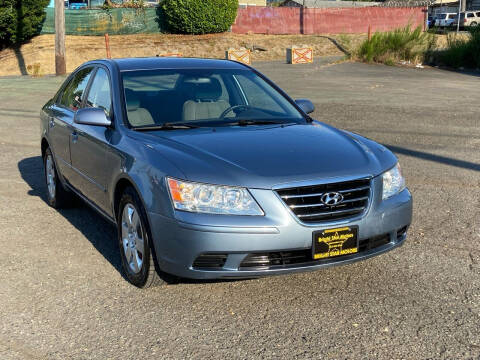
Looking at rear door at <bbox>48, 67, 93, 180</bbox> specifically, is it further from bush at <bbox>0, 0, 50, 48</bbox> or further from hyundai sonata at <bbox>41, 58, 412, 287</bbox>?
bush at <bbox>0, 0, 50, 48</bbox>

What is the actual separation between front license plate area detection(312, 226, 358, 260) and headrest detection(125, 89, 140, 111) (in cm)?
201

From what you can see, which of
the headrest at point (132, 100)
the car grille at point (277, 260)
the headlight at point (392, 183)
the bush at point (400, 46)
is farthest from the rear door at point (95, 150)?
the bush at point (400, 46)

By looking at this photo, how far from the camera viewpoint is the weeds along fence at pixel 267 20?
4147cm

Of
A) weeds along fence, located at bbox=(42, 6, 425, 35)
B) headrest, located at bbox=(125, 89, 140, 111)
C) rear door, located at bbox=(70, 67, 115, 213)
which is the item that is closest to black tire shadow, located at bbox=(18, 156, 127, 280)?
rear door, located at bbox=(70, 67, 115, 213)

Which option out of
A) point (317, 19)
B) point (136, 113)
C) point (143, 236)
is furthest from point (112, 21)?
point (143, 236)

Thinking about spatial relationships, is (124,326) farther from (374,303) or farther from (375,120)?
(375,120)

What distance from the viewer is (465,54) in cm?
2573

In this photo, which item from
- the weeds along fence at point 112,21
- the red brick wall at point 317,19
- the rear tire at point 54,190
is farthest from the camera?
the red brick wall at point 317,19

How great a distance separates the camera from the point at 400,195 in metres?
4.59

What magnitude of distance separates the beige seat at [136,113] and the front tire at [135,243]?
28.5 inches

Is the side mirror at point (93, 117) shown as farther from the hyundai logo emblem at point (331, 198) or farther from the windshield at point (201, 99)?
the hyundai logo emblem at point (331, 198)

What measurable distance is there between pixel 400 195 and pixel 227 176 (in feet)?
4.24

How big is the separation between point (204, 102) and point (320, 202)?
5.88 feet

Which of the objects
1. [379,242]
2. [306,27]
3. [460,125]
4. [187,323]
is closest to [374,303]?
[379,242]
